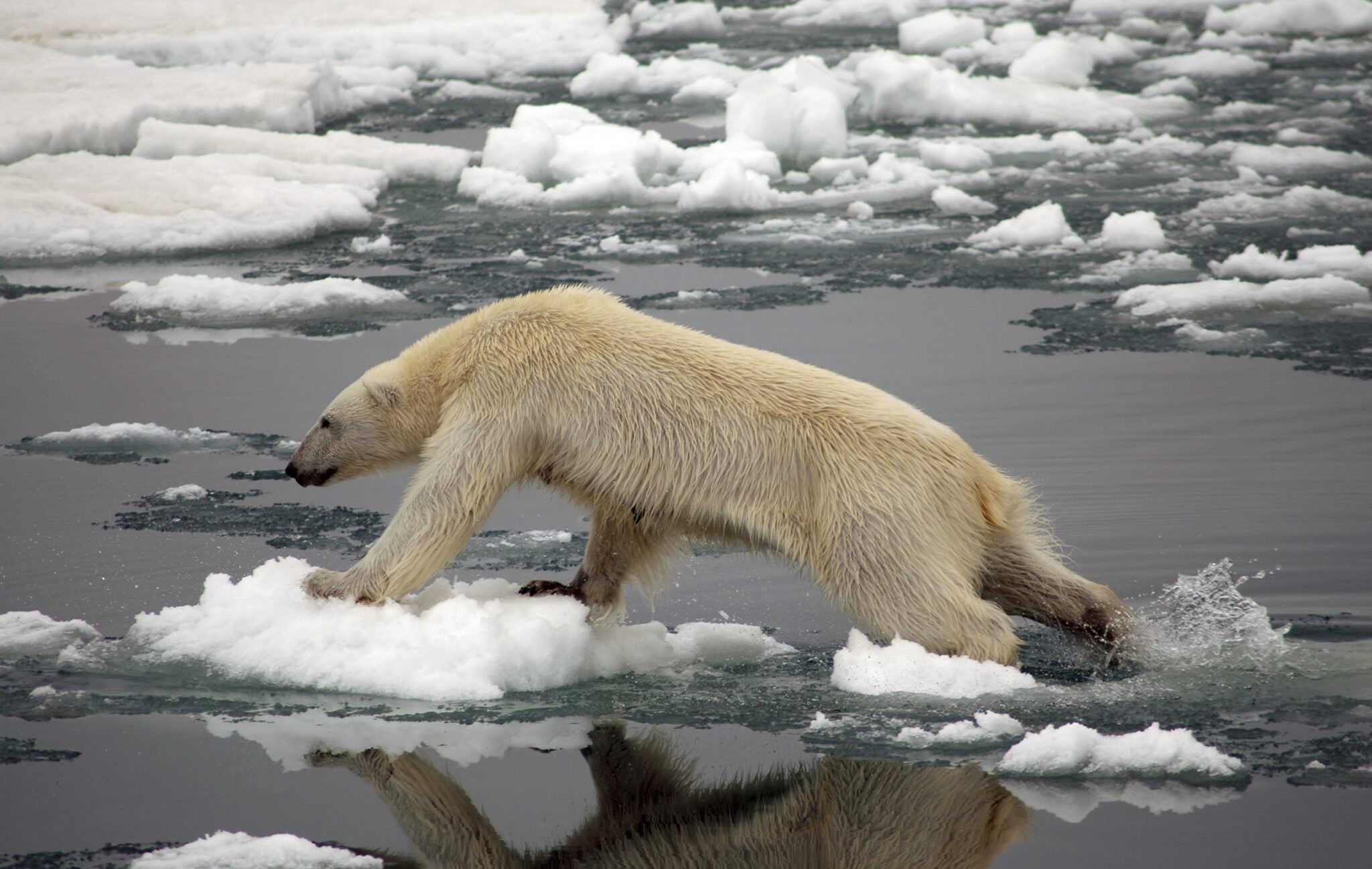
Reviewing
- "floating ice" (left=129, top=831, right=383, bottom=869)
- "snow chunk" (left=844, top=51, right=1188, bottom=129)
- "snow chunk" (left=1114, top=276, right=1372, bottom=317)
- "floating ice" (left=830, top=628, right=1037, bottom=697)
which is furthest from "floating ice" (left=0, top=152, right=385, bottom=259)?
"floating ice" (left=129, top=831, right=383, bottom=869)

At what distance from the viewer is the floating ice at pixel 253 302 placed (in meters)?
9.66

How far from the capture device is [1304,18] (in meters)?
21.2

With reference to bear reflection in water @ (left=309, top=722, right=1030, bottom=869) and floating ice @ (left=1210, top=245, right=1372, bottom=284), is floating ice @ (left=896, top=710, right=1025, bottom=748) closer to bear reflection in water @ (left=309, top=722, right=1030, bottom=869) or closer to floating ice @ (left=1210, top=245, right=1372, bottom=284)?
bear reflection in water @ (left=309, top=722, right=1030, bottom=869)

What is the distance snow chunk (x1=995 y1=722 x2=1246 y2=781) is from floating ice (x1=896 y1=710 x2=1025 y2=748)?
0.18 meters

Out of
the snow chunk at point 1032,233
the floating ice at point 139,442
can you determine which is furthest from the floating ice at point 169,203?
the snow chunk at point 1032,233

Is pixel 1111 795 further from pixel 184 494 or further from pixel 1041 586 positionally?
pixel 184 494

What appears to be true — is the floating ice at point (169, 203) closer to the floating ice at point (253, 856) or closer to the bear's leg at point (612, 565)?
the bear's leg at point (612, 565)

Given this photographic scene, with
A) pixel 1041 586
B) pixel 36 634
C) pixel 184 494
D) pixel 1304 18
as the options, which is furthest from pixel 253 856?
pixel 1304 18

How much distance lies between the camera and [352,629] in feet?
16.1

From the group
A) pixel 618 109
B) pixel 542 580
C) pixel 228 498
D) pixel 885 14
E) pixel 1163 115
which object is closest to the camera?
pixel 542 580

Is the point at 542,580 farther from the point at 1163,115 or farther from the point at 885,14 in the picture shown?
the point at 885,14

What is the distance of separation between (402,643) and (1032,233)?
25.3 ft

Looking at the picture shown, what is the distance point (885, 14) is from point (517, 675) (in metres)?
20.7

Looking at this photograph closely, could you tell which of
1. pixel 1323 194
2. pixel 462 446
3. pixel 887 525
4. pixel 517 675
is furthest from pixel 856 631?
pixel 1323 194
